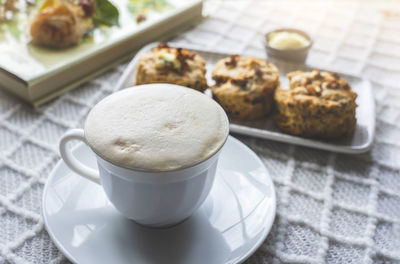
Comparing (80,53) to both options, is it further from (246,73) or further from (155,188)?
(155,188)

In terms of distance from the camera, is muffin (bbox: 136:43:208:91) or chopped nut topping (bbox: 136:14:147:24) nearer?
muffin (bbox: 136:43:208:91)

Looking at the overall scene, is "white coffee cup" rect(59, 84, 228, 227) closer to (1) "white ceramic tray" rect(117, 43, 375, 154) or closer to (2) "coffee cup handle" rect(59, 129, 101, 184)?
(2) "coffee cup handle" rect(59, 129, 101, 184)

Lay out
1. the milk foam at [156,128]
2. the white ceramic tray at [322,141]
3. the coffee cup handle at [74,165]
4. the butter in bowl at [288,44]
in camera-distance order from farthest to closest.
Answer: the butter in bowl at [288,44]
the white ceramic tray at [322,141]
the coffee cup handle at [74,165]
the milk foam at [156,128]

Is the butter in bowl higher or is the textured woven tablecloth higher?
the butter in bowl

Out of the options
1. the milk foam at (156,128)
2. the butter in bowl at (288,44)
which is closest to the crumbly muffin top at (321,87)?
the butter in bowl at (288,44)

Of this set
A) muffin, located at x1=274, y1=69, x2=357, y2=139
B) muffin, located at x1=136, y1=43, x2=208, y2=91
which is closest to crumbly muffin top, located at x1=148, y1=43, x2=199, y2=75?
muffin, located at x1=136, y1=43, x2=208, y2=91

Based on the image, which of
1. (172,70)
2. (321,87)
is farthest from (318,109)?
(172,70)

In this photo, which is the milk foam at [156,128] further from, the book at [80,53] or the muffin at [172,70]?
the book at [80,53]
